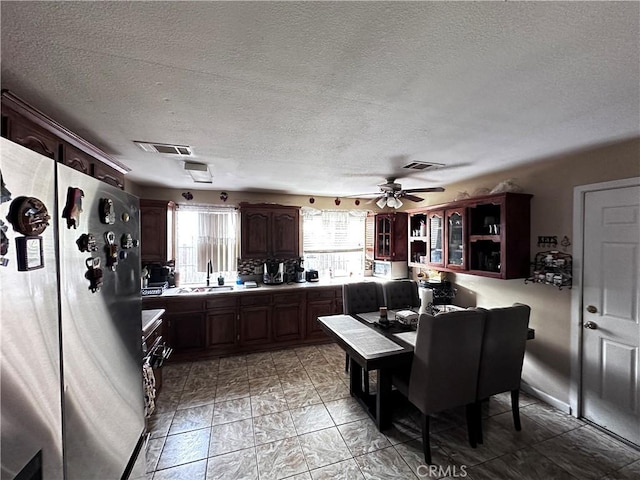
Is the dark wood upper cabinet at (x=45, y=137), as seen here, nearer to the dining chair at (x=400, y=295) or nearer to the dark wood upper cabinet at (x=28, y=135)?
the dark wood upper cabinet at (x=28, y=135)

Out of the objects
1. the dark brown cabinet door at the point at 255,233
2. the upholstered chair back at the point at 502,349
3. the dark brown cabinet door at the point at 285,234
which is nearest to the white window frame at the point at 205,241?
the dark brown cabinet door at the point at 255,233

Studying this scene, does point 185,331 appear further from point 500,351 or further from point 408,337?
point 500,351

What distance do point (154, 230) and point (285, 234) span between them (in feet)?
5.84

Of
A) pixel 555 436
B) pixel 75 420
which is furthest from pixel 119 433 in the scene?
pixel 555 436

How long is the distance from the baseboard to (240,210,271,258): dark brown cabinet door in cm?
353

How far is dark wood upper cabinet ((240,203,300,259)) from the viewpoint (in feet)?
13.1

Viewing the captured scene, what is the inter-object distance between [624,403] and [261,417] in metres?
A: 2.96

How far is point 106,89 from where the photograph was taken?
1290mm

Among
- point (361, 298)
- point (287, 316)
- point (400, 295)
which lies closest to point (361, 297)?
point (361, 298)

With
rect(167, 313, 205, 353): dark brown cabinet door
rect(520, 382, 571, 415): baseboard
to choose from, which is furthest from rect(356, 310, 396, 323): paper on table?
rect(167, 313, 205, 353): dark brown cabinet door

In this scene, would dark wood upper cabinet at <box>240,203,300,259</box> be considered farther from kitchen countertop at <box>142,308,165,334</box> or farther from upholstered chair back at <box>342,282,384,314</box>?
kitchen countertop at <box>142,308,165,334</box>

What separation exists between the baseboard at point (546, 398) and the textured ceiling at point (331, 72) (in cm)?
232

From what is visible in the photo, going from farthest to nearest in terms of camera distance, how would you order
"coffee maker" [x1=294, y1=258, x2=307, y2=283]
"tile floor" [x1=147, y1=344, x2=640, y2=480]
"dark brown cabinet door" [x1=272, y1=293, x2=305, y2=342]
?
1. "coffee maker" [x1=294, y1=258, x2=307, y2=283]
2. "dark brown cabinet door" [x1=272, y1=293, x2=305, y2=342]
3. "tile floor" [x1=147, y1=344, x2=640, y2=480]

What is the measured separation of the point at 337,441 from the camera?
2062 mm
